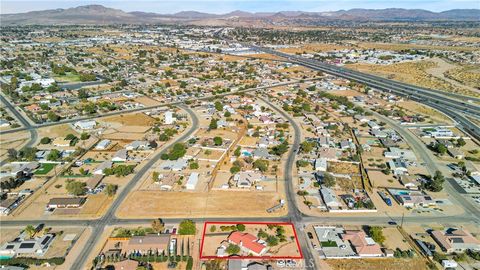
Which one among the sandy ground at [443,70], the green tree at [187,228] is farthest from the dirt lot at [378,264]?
the sandy ground at [443,70]

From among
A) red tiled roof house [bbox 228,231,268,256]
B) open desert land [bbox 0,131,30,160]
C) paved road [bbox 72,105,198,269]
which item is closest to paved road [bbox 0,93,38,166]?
open desert land [bbox 0,131,30,160]

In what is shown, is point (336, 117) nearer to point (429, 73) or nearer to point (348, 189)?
point (348, 189)

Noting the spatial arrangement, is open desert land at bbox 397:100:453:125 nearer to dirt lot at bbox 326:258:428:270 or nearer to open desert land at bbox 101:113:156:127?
dirt lot at bbox 326:258:428:270

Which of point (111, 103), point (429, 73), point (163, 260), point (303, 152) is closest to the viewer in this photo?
point (163, 260)

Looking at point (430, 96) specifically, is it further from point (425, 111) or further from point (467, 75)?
point (467, 75)

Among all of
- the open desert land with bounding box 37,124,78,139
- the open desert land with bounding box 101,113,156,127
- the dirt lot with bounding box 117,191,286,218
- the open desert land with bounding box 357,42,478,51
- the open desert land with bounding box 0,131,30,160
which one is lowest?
the dirt lot with bounding box 117,191,286,218

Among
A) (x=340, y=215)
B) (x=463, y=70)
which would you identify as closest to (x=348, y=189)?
(x=340, y=215)
